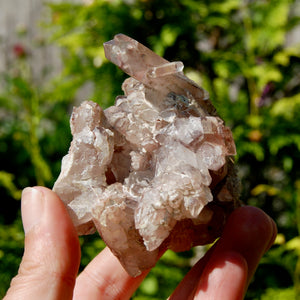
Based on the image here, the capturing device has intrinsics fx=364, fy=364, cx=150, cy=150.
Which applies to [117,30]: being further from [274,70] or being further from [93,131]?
[93,131]

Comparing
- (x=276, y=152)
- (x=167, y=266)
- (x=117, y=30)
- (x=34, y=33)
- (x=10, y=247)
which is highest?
(x=117, y=30)

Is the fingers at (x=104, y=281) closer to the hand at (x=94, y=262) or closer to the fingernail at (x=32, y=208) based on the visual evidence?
the hand at (x=94, y=262)

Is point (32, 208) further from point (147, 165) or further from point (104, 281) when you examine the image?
point (104, 281)

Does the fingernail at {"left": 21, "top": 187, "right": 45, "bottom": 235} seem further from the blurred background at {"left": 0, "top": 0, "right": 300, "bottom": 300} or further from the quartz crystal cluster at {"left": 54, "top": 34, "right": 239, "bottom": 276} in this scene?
the blurred background at {"left": 0, "top": 0, "right": 300, "bottom": 300}

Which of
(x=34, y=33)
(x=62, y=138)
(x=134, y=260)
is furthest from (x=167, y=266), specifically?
(x=34, y=33)

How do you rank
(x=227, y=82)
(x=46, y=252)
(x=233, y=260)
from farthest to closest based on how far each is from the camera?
(x=227, y=82) → (x=233, y=260) → (x=46, y=252)

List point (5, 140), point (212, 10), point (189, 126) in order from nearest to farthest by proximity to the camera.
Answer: point (189, 126) → point (212, 10) → point (5, 140)

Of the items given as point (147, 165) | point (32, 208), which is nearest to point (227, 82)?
point (147, 165)
